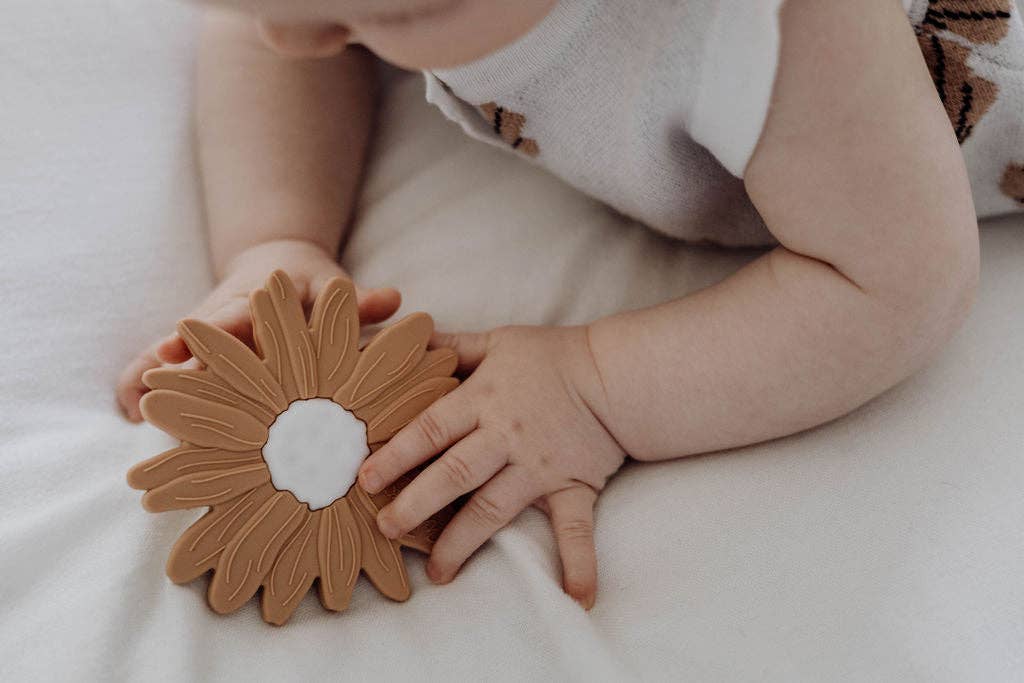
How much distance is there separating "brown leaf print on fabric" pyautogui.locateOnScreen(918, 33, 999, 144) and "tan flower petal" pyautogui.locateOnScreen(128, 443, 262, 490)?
0.47 metres

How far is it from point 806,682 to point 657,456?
16 cm

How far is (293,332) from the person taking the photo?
0.55 m

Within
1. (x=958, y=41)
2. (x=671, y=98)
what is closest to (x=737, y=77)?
(x=671, y=98)

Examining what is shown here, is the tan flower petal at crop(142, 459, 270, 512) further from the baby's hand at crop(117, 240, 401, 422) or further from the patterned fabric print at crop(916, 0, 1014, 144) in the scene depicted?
the patterned fabric print at crop(916, 0, 1014, 144)

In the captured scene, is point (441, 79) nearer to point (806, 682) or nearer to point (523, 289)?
point (523, 289)

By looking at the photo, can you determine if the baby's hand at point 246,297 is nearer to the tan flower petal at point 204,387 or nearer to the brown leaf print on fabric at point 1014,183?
the tan flower petal at point 204,387

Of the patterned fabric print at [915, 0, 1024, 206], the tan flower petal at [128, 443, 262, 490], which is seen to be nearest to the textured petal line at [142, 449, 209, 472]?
the tan flower petal at [128, 443, 262, 490]

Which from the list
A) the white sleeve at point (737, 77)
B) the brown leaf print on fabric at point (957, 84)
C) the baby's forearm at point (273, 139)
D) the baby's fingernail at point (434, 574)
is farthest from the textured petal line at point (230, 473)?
the brown leaf print on fabric at point (957, 84)

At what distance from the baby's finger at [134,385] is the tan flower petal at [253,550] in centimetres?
14

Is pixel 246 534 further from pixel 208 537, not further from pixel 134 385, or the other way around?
pixel 134 385

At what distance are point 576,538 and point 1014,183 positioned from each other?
1.30ft

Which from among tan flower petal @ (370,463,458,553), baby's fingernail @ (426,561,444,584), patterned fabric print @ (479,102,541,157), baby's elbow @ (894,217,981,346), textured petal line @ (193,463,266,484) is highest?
baby's elbow @ (894,217,981,346)

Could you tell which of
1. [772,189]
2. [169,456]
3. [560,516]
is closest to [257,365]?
[169,456]

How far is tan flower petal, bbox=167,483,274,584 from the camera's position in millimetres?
520
